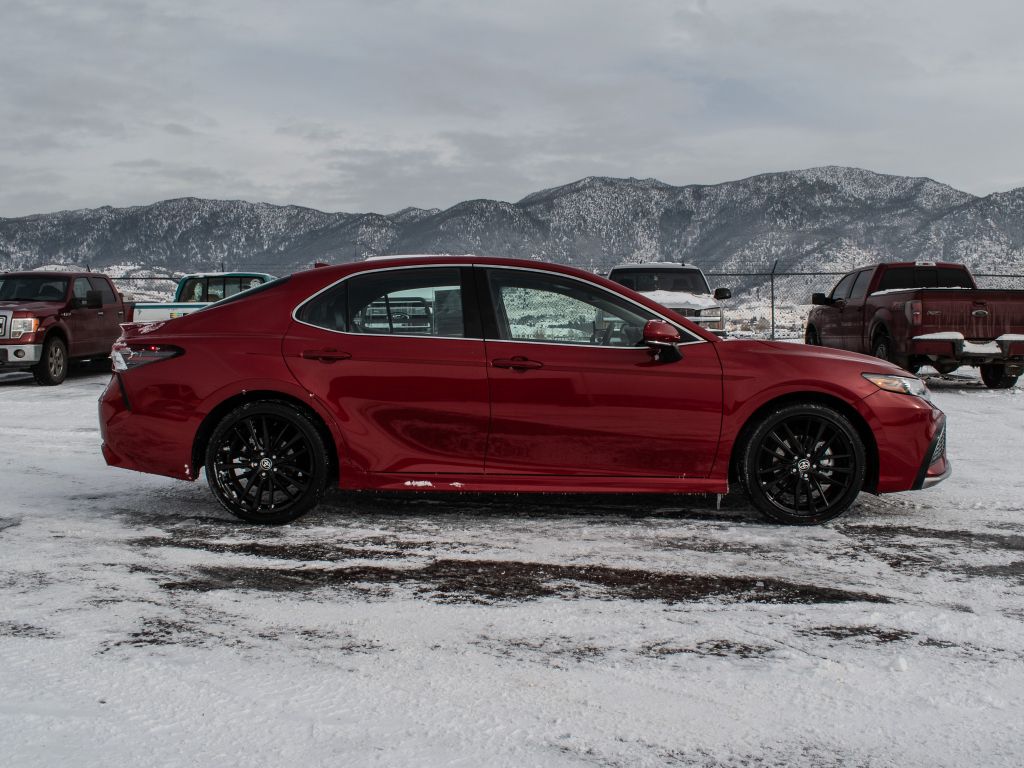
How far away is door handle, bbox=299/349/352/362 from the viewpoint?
559cm

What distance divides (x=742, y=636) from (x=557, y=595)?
0.88 m

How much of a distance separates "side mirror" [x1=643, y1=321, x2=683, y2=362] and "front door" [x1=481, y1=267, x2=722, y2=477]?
39 millimetres

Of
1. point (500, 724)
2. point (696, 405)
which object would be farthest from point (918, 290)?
point (500, 724)

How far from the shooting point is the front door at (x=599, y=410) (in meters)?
5.50

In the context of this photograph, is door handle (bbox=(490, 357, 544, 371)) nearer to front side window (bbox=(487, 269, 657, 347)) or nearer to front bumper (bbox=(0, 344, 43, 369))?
front side window (bbox=(487, 269, 657, 347))

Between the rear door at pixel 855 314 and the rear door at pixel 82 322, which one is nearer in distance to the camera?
the rear door at pixel 855 314

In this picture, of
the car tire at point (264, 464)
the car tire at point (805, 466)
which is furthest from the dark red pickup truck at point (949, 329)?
the car tire at point (264, 464)

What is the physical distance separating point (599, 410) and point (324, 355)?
1619 mm

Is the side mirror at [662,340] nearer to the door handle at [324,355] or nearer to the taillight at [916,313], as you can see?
the door handle at [324,355]

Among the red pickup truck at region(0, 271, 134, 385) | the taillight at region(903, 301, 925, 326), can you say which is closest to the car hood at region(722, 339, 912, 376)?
the taillight at region(903, 301, 925, 326)

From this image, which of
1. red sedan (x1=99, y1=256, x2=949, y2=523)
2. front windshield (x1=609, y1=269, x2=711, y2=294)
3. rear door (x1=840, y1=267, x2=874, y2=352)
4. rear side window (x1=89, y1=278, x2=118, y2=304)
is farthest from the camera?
rear side window (x1=89, y1=278, x2=118, y2=304)

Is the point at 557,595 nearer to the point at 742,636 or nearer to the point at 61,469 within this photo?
the point at 742,636

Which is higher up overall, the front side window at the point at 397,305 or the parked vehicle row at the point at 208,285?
the parked vehicle row at the point at 208,285

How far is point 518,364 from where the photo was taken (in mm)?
5516
